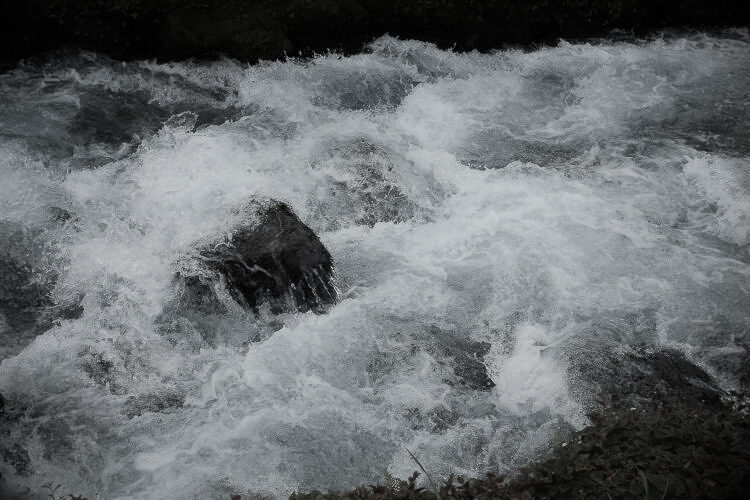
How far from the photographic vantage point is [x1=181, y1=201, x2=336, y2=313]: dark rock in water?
7047mm

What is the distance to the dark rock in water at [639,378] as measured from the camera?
19.7ft

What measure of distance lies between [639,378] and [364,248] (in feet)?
12.0

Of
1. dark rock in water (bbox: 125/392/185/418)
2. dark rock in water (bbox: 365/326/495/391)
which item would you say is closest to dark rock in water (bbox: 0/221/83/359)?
dark rock in water (bbox: 125/392/185/418)

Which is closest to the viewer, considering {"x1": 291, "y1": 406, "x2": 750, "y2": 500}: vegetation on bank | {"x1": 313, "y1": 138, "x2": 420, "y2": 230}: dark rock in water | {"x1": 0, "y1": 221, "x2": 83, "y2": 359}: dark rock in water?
{"x1": 291, "y1": 406, "x2": 750, "y2": 500}: vegetation on bank

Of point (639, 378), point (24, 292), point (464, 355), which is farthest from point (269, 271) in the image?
point (639, 378)

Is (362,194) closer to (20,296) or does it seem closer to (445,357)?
(445,357)

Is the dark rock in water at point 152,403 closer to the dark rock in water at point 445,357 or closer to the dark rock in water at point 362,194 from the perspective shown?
the dark rock in water at point 445,357

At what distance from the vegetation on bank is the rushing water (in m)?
1.52

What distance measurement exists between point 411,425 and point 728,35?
13.0m

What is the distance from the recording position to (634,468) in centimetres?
385

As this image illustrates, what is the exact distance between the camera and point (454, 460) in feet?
18.2

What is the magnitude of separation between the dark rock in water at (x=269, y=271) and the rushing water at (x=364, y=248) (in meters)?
0.22

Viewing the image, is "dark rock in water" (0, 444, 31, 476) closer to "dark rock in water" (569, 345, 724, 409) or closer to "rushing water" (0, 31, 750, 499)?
"rushing water" (0, 31, 750, 499)

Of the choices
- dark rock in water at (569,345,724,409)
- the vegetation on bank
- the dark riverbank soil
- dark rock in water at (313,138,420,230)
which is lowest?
dark rock in water at (569,345,724,409)
